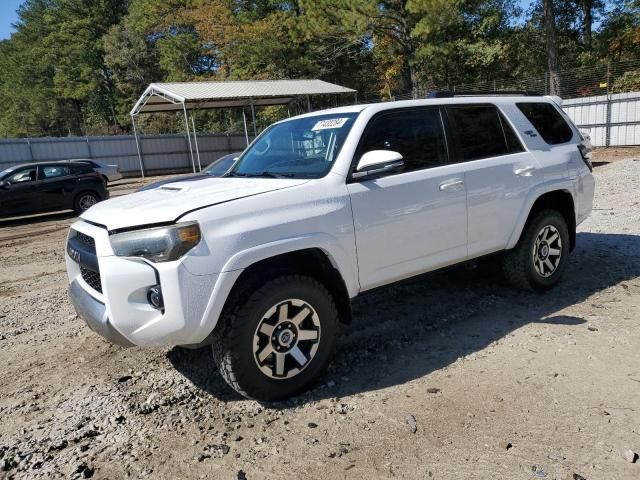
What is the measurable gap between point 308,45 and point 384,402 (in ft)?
110

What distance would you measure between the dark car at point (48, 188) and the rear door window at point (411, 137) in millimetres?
12692

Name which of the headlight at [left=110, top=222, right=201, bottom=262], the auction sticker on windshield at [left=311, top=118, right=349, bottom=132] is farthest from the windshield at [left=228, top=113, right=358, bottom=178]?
the headlight at [left=110, top=222, right=201, bottom=262]

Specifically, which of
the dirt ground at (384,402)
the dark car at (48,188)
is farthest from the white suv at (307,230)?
the dark car at (48,188)

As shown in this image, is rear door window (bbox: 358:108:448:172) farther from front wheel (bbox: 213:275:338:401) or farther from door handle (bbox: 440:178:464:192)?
front wheel (bbox: 213:275:338:401)

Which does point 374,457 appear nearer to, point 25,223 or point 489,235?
point 489,235

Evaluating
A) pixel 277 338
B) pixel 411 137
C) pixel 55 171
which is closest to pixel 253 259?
pixel 277 338

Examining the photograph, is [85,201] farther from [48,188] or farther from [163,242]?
[163,242]

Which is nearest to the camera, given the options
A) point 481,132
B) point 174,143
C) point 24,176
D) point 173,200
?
point 173,200

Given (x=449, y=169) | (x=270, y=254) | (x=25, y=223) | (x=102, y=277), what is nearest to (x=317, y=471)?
(x=270, y=254)

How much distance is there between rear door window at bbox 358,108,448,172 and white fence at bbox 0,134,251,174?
27157 mm

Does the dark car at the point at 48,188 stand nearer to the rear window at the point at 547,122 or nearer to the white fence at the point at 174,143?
the rear window at the point at 547,122

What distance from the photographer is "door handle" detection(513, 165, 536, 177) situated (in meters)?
4.54

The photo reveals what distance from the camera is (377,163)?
345 centimetres

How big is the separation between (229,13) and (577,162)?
127ft
